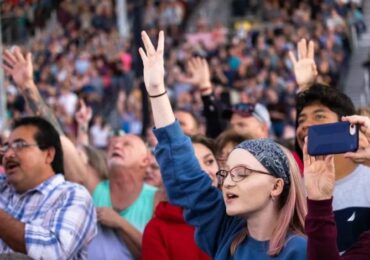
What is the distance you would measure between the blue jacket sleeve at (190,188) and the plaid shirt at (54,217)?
2.82 feet

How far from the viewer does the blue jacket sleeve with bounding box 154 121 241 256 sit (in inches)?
175

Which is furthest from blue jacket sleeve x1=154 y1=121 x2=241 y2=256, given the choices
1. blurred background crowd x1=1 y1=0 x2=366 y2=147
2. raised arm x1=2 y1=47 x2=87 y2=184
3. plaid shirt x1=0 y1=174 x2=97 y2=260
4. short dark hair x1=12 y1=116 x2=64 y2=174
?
blurred background crowd x1=1 y1=0 x2=366 y2=147

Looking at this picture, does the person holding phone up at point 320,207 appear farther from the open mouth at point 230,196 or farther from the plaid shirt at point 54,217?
the plaid shirt at point 54,217

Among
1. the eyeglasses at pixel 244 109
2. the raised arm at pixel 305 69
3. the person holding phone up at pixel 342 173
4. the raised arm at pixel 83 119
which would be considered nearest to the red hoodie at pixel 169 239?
the person holding phone up at pixel 342 173

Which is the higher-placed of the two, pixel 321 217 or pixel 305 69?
pixel 305 69

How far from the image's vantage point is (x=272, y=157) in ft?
14.0

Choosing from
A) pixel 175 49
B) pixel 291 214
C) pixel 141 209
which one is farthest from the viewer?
pixel 175 49

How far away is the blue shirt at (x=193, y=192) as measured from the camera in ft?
14.6

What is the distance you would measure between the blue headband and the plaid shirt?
1.22m

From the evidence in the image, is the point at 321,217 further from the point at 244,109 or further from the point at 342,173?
the point at 244,109

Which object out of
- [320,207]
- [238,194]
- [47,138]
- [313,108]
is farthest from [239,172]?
[47,138]

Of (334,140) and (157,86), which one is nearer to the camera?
(334,140)

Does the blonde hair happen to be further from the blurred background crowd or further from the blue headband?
the blurred background crowd

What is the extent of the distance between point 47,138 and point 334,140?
2159mm
